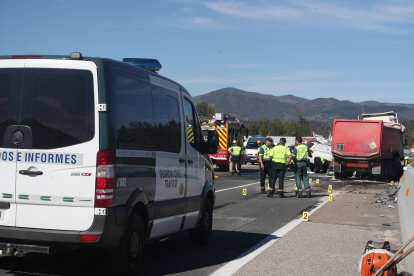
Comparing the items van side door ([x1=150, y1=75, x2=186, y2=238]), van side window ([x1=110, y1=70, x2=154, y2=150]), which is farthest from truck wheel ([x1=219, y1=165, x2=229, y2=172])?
van side window ([x1=110, y1=70, x2=154, y2=150])

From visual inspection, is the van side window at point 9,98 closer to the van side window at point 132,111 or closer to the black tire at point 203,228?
the van side window at point 132,111

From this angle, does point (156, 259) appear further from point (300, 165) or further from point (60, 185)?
point (300, 165)

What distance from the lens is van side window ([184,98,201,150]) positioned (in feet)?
28.1

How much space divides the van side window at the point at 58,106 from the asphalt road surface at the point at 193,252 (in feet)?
5.41

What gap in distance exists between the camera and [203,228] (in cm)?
924

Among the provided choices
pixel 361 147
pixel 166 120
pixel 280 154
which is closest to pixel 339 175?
pixel 361 147

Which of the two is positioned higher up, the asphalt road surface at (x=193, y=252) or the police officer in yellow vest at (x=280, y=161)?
the police officer in yellow vest at (x=280, y=161)

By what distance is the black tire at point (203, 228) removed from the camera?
30.0 feet

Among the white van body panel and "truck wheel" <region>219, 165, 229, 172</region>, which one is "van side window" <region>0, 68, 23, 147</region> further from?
"truck wheel" <region>219, 165, 229, 172</region>

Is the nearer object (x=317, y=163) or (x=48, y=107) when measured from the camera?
(x=48, y=107)

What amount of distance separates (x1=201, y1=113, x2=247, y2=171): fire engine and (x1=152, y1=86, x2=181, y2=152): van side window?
22.9 metres

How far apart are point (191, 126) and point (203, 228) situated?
1.66m

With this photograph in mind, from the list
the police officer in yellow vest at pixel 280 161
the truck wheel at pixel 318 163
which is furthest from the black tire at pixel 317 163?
the police officer in yellow vest at pixel 280 161

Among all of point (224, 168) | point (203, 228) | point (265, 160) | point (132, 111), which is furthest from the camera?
point (224, 168)
